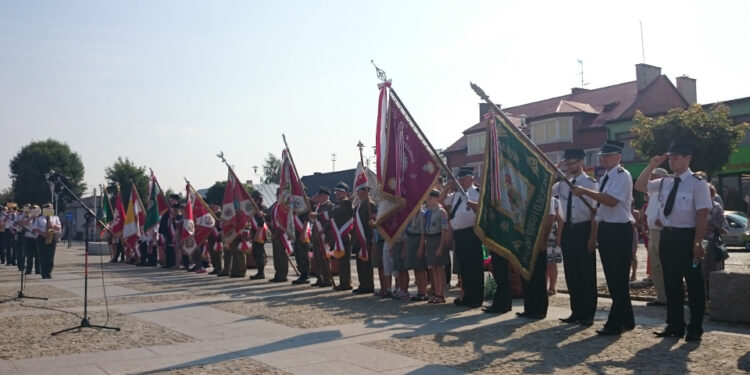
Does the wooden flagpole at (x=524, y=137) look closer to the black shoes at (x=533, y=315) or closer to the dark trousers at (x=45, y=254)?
the black shoes at (x=533, y=315)

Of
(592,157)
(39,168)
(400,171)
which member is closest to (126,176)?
(39,168)

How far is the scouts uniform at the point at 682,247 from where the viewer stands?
7.40m

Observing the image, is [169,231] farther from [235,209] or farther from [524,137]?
[524,137]

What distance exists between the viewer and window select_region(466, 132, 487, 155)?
61.3m

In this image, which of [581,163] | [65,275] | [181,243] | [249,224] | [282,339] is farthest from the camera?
[181,243]

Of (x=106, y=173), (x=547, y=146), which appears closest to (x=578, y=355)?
(x=547, y=146)

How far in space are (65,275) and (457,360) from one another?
17.2 m

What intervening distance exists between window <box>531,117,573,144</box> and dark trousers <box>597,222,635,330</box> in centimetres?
4735

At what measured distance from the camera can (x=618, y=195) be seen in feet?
25.8

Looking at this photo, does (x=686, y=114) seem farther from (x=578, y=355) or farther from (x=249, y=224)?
(x=578, y=355)

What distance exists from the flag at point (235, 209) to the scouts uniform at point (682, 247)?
12054mm

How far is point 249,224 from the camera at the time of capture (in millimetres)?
18672

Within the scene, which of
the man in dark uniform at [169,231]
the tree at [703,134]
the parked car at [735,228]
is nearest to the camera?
the man in dark uniform at [169,231]

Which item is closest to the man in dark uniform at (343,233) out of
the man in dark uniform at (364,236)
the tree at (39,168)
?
the man in dark uniform at (364,236)
